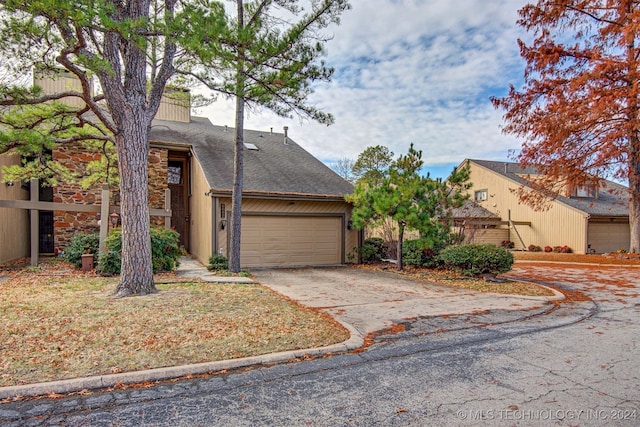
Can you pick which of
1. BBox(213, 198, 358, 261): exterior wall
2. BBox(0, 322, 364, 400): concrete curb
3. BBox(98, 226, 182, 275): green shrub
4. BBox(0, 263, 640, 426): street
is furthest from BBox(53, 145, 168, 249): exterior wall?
BBox(0, 263, 640, 426): street

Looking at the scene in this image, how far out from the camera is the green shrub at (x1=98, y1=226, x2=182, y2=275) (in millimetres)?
8867

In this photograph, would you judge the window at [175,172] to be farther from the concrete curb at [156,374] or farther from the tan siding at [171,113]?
the concrete curb at [156,374]

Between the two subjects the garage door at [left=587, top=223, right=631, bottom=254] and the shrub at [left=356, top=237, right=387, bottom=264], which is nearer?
the shrub at [left=356, top=237, right=387, bottom=264]

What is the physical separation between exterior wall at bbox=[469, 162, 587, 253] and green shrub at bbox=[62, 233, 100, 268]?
1866cm

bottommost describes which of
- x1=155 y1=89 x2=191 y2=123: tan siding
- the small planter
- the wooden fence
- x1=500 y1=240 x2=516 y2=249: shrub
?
x1=500 y1=240 x2=516 y2=249: shrub

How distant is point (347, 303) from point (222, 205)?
603 cm

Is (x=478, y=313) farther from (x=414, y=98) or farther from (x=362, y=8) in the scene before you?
(x=414, y=98)

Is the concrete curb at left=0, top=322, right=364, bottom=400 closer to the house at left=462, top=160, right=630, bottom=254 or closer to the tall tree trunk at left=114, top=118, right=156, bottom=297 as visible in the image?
the tall tree trunk at left=114, top=118, right=156, bottom=297

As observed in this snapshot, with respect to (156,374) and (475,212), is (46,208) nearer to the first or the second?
(156,374)

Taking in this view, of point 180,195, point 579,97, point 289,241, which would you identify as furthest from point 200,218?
point 579,97

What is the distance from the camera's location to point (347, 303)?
267 inches

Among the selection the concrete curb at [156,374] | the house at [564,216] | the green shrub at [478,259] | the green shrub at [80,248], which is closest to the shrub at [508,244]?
the house at [564,216]

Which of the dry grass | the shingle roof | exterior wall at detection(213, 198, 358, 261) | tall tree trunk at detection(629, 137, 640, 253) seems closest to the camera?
the dry grass

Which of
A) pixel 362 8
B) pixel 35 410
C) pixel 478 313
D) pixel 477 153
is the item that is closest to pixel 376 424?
pixel 35 410
